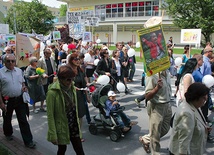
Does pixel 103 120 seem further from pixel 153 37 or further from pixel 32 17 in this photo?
pixel 32 17

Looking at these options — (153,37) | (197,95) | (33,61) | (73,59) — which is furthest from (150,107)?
(33,61)

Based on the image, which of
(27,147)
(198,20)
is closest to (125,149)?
(27,147)

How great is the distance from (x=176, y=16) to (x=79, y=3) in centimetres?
3321

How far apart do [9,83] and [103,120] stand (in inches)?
86.9

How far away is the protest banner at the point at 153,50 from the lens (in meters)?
3.35

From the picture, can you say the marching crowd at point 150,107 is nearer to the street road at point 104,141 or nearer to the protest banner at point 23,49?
the street road at point 104,141

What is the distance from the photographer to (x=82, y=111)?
197 inches

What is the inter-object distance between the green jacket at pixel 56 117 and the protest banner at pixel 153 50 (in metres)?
1.32

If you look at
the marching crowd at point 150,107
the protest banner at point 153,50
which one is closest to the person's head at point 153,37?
the protest banner at point 153,50

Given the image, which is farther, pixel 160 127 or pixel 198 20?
pixel 198 20

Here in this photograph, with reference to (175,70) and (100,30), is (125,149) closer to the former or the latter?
(175,70)

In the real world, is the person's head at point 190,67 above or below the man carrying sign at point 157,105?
above

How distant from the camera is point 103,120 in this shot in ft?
17.9

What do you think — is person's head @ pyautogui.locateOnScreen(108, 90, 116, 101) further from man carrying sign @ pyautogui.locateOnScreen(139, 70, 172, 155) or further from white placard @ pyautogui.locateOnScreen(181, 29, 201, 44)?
white placard @ pyautogui.locateOnScreen(181, 29, 201, 44)
